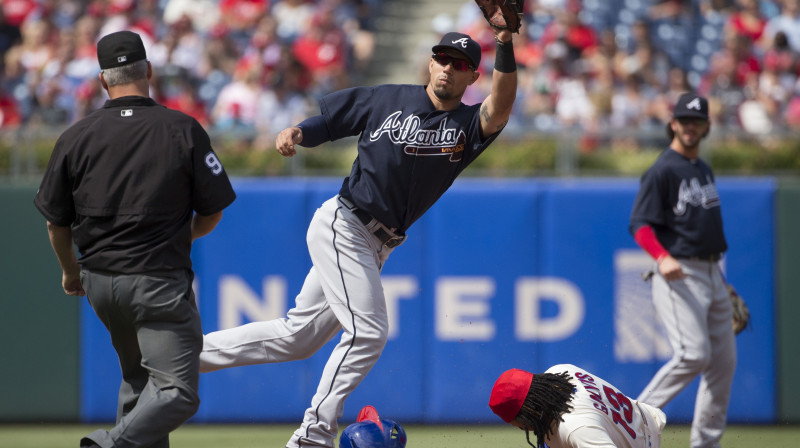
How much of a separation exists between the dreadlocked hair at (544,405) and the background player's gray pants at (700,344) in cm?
201

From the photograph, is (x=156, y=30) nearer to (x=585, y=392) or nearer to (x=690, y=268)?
(x=690, y=268)

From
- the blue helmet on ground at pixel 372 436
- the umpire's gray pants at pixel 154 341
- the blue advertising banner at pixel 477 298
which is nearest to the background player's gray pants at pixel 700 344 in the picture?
the blue advertising banner at pixel 477 298

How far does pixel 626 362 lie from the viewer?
298 inches

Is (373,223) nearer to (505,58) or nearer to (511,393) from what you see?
(505,58)

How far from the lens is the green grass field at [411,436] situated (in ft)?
21.4

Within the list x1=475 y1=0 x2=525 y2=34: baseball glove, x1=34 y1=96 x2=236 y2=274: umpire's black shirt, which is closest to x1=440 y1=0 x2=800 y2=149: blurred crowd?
x1=475 y1=0 x2=525 y2=34: baseball glove

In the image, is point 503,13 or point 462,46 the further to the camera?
point 462,46

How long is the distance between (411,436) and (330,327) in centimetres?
244

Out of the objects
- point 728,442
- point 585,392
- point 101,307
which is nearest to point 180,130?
point 101,307

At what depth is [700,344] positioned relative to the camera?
592 centimetres

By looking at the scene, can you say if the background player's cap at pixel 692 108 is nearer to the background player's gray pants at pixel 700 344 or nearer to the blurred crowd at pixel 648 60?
the background player's gray pants at pixel 700 344

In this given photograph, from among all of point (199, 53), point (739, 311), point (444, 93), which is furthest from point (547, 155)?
point (199, 53)

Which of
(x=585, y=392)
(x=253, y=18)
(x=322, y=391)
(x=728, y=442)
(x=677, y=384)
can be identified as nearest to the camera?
(x=585, y=392)

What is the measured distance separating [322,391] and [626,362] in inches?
146
